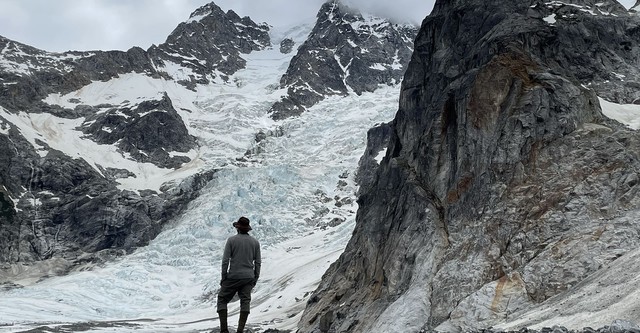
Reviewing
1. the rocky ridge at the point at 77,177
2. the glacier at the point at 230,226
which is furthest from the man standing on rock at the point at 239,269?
the rocky ridge at the point at 77,177

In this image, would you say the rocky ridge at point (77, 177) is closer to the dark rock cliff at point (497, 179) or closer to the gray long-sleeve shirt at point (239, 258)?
the dark rock cliff at point (497, 179)

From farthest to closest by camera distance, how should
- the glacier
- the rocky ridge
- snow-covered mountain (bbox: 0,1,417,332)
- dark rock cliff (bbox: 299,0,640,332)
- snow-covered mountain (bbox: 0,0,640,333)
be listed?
the rocky ridge, snow-covered mountain (bbox: 0,1,417,332), the glacier, snow-covered mountain (bbox: 0,0,640,333), dark rock cliff (bbox: 299,0,640,332)

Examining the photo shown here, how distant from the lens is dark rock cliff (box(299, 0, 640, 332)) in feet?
98.6

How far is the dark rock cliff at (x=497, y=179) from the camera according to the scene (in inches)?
1183

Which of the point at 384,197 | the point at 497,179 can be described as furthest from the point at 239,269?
the point at 384,197

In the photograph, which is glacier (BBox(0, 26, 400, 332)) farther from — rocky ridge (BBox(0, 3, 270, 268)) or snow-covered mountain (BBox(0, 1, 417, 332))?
rocky ridge (BBox(0, 3, 270, 268))

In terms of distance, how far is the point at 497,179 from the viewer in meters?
36.7

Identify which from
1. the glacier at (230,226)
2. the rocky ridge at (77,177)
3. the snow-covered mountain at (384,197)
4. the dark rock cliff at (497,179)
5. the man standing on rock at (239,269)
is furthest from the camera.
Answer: the rocky ridge at (77,177)

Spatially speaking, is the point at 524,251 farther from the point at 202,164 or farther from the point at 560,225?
the point at 202,164

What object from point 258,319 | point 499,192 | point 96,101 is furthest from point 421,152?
point 96,101

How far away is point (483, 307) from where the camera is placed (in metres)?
28.6

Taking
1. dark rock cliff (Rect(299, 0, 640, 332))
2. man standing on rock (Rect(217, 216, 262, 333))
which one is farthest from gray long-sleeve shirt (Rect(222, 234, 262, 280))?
dark rock cliff (Rect(299, 0, 640, 332))

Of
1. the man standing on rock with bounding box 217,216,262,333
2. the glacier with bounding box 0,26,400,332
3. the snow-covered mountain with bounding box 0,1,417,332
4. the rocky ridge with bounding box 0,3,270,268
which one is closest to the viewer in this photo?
the man standing on rock with bounding box 217,216,262,333

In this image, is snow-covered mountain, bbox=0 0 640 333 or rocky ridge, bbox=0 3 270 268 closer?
snow-covered mountain, bbox=0 0 640 333
